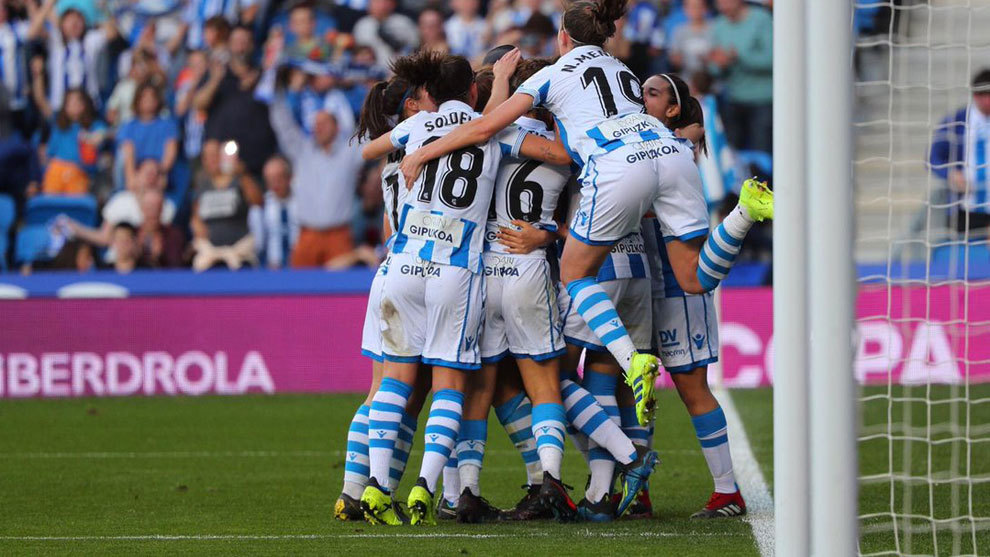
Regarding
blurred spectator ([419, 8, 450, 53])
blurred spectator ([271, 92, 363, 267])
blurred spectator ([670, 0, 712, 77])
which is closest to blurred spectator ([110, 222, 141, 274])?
blurred spectator ([271, 92, 363, 267])

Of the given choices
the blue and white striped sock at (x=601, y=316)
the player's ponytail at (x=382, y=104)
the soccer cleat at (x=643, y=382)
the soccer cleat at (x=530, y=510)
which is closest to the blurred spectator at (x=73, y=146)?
the player's ponytail at (x=382, y=104)

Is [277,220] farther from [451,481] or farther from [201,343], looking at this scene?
[451,481]

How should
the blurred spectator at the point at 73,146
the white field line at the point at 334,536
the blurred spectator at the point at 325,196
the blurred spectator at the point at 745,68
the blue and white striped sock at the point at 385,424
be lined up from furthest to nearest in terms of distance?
1. the blurred spectator at the point at 73,146
2. the blurred spectator at the point at 325,196
3. the blurred spectator at the point at 745,68
4. the blue and white striped sock at the point at 385,424
5. the white field line at the point at 334,536

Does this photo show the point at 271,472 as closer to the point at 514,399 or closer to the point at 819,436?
the point at 514,399

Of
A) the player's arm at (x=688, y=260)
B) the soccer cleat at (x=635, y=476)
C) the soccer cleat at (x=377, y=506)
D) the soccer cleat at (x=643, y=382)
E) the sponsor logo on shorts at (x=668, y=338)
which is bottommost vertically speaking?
the soccer cleat at (x=377, y=506)

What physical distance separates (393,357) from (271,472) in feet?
6.97

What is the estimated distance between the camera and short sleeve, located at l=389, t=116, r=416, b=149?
5.91 m

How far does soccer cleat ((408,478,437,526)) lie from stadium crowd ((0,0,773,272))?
7778 mm

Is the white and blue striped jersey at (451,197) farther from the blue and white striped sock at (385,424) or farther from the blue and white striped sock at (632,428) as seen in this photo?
the blue and white striped sock at (632,428)

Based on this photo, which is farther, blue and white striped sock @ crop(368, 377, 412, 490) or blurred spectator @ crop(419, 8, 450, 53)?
blurred spectator @ crop(419, 8, 450, 53)

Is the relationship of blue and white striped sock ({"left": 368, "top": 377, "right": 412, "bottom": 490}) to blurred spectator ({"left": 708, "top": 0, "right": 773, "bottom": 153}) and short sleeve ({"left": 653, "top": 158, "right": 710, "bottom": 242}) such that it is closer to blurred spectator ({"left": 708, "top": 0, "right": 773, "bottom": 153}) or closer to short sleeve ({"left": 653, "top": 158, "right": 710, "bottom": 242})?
short sleeve ({"left": 653, "top": 158, "right": 710, "bottom": 242})

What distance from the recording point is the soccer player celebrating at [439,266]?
18.8ft

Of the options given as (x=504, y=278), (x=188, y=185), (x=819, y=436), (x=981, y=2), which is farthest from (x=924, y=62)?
(x=819, y=436)

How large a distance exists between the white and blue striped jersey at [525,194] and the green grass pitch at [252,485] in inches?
50.4
